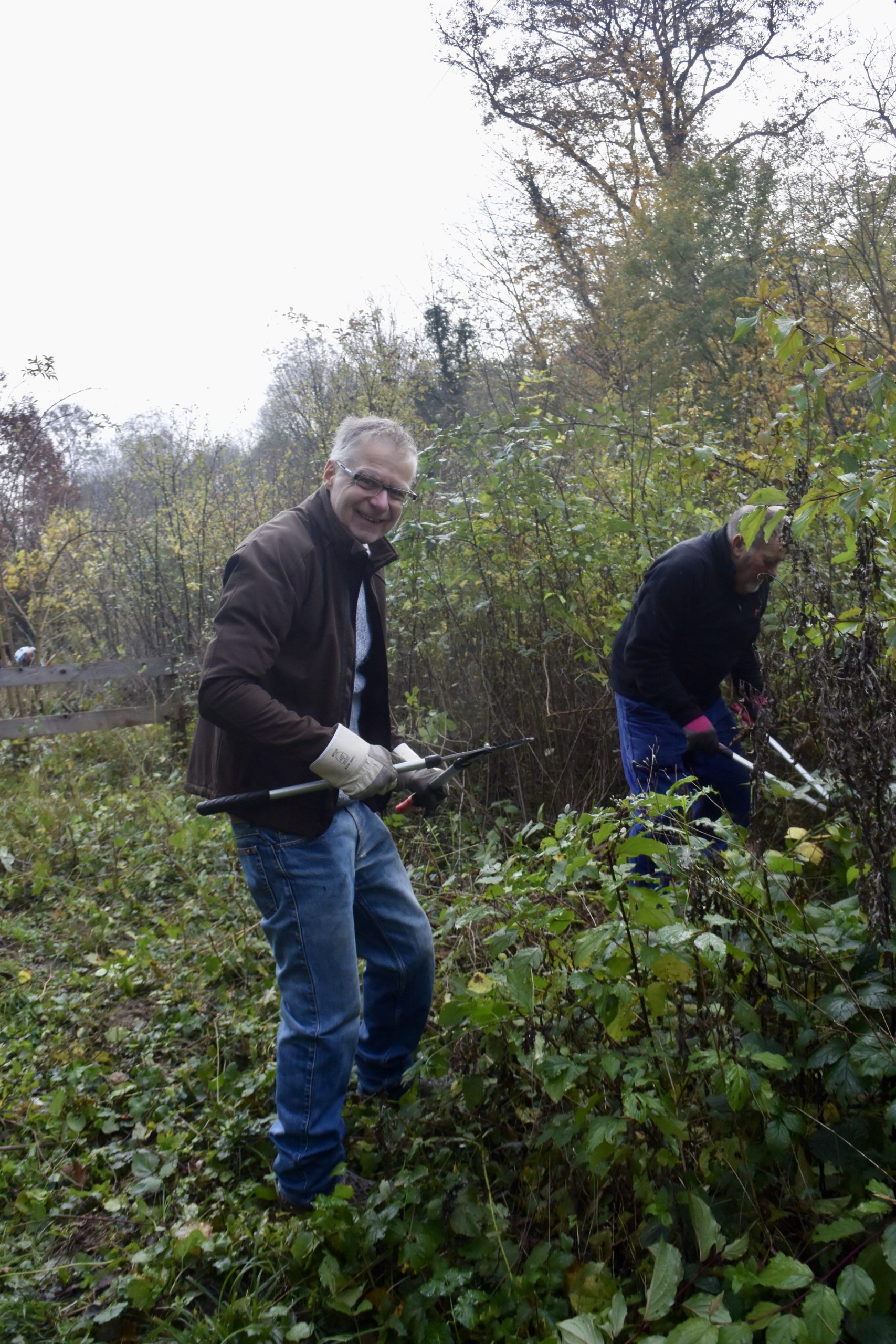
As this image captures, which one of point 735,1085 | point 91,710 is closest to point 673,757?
point 735,1085

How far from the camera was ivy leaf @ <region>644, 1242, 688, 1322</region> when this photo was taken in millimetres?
1667

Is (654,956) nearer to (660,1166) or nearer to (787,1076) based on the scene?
(787,1076)

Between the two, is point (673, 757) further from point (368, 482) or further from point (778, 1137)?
point (778, 1137)

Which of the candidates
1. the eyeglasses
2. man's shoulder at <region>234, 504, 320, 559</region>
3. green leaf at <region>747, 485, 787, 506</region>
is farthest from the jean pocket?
green leaf at <region>747, 485, 787, 506</region>

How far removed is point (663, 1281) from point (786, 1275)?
244mm

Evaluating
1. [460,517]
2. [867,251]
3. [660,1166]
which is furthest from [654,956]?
[867,251]

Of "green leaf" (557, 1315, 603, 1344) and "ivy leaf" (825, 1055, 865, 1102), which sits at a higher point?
"ivy leaf" (825, 1055, 865, 1102)

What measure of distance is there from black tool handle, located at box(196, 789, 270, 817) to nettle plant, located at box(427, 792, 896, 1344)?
0.60m

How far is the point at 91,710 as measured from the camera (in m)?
8.79

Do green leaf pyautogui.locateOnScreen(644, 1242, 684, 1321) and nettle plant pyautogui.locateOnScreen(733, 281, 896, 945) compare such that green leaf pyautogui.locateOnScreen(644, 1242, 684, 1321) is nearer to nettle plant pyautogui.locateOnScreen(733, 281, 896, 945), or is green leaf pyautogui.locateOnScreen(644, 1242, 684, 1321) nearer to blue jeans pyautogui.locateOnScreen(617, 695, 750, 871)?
nettle plant pyautogui.locateOnScreen(733, 281, 896, 945)

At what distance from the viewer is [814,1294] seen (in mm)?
1527

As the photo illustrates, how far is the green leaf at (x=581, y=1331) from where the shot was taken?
5.41 ft

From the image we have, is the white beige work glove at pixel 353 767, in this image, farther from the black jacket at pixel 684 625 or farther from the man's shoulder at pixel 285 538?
the black jacket at pixel 684 625

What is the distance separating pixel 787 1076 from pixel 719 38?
65.7 feet
